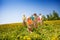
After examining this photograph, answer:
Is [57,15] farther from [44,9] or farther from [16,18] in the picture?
[16,18]

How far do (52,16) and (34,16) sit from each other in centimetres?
44

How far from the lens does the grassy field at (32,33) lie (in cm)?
388

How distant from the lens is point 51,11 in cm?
419

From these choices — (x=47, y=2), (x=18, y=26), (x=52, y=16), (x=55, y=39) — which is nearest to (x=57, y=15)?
(x=52, y=16)

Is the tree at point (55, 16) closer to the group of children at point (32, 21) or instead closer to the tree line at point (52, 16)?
the tree line at point (52, 16)

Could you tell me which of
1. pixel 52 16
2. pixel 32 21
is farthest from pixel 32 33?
pixel 52 16

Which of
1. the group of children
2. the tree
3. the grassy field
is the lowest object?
the grassy field

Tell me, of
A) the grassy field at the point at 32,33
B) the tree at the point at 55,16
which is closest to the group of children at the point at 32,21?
the grassy field at the point at 32,33

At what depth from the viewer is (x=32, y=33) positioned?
395 centimetres

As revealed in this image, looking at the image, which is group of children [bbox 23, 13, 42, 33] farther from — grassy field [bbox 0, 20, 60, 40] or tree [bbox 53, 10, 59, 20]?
tree [bbox 53, 10, 59, 20]

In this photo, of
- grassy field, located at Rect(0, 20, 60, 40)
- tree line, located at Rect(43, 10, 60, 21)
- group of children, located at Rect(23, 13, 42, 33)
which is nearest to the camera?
grassy field, located at Rect(0, 20, 60, 40)

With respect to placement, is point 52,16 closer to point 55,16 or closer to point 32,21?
point 55,16

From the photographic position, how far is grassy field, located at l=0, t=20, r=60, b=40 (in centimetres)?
388

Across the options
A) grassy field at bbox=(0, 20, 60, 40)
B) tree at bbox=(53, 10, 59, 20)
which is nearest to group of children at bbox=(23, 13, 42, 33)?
grassy field at bbox=(0, 20, 60, 40)
